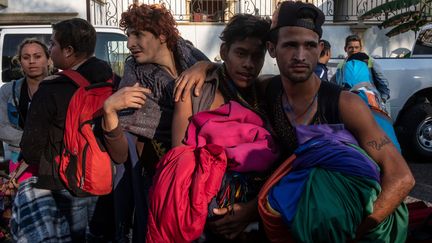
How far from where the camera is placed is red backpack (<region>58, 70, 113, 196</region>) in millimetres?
2896

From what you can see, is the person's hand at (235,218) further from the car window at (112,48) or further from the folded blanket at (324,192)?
the car window at (112,48)

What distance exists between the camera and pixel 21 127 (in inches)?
147

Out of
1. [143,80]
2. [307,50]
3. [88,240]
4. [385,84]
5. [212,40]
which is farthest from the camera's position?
[212,40]

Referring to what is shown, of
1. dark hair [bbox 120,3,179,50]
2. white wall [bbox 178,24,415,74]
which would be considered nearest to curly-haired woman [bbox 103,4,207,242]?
dark hair [bbox 120,3,179,50]

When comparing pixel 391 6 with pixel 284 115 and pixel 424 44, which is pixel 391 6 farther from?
pixel 284 115

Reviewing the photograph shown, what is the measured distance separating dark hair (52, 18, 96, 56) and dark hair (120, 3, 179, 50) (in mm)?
332

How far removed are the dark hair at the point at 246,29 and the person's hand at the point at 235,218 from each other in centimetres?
77

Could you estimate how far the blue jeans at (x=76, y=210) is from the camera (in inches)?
126

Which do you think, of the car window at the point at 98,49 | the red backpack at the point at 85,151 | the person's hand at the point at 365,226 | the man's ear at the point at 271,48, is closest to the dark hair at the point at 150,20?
the red backpack at the point at 85,151

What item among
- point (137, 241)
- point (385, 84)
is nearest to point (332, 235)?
point (137, 241)

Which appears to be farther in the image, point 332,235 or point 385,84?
point 385,84

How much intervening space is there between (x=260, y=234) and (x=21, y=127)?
2.24m

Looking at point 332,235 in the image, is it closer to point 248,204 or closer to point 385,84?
point 248,204

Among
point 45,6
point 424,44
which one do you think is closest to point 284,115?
point 424,44
